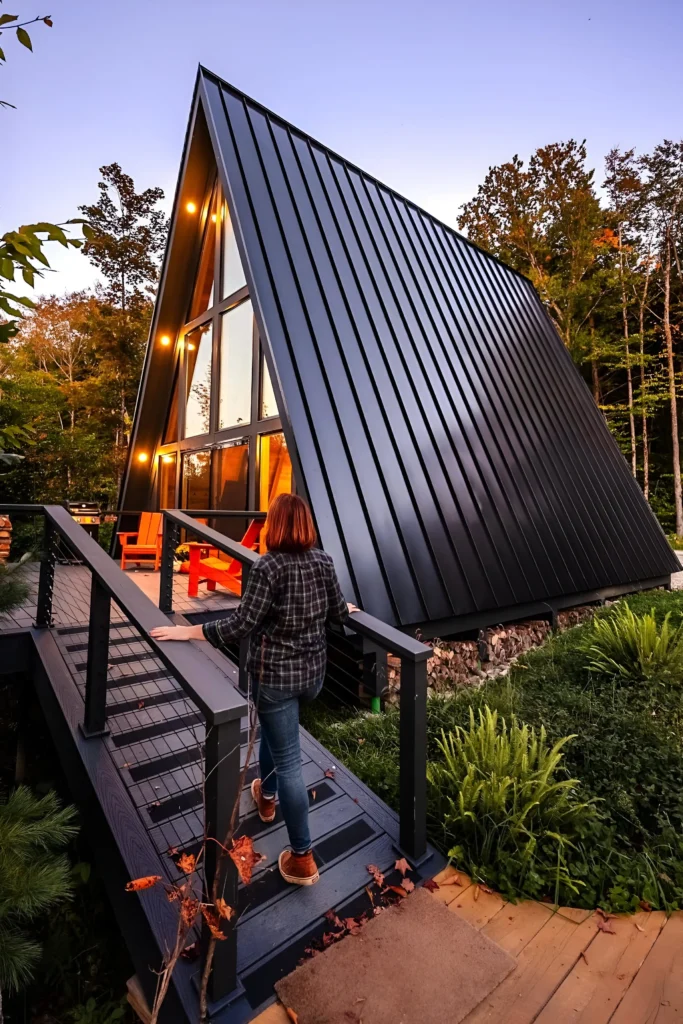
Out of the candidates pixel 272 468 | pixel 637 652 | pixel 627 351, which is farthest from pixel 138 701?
pixel 627 351

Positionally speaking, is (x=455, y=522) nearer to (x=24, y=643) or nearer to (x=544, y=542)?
(x=544, y=542)

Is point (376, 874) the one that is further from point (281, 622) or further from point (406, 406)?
point (406, 406)

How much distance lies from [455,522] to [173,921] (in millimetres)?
4349

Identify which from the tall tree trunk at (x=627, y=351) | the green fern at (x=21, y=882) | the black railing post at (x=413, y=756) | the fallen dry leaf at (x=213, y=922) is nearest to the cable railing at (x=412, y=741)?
the black railing post at (x=413, y=756)

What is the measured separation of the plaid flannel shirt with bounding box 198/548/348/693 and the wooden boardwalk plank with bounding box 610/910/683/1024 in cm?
159

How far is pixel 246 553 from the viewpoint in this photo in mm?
3350

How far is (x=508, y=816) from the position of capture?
237 centimetres

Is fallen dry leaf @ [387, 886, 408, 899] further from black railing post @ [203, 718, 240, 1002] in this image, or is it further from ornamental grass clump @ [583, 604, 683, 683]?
ornamental grass clump @ [583, 604, 683, 683]

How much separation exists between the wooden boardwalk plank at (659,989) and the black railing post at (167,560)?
3.93 m

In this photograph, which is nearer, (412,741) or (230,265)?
(412,741)

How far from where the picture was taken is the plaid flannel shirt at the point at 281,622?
196cm

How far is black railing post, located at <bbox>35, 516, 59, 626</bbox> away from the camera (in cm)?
381

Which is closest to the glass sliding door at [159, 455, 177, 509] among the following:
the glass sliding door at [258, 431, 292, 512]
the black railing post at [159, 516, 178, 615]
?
the glass sliding door at [258, 431, 292, 512]

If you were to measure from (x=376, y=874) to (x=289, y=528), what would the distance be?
1669 mm
